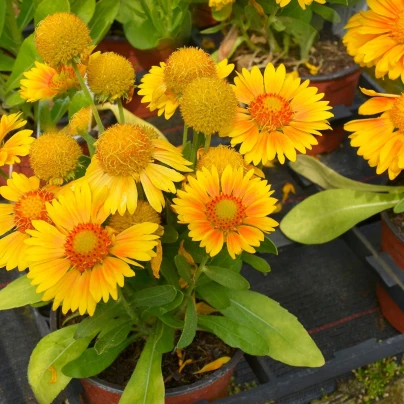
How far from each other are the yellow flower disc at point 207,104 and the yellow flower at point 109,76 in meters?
0.10

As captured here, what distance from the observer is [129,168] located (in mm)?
802

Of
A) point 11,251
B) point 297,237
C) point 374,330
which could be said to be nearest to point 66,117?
point 297,237

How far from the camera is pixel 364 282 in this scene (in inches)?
62.6

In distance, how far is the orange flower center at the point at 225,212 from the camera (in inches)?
31.5

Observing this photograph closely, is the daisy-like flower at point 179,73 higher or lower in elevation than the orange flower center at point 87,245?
higher

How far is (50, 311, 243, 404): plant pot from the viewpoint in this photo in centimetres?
104

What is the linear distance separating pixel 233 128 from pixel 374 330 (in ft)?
2.72

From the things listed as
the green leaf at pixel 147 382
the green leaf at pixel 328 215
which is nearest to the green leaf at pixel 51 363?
the green leaf at pixel 147 382

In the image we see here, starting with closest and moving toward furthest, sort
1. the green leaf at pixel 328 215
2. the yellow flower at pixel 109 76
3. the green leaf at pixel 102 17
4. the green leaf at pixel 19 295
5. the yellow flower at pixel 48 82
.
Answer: the yellow flower at pixel 109 76, the yellow flower at pixel 48 82, the green leaf at pixel 19 295, the green leaf at pixel 328 215, the green leaf at pixel 102 17

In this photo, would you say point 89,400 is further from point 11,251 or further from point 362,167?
point 362,167

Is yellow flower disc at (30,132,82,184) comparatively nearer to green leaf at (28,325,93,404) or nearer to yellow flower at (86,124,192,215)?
yellow flower at (86,124,192,215)

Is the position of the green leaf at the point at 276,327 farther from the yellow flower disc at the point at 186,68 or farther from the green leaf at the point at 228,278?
the yellow flower disc at the point at 186,68

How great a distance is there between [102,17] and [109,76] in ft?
2.83

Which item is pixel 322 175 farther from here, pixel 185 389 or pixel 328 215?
pixel 185 389
